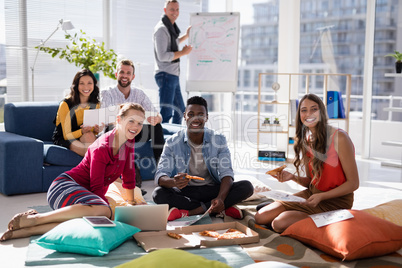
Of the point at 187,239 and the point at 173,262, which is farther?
the point at 187,239

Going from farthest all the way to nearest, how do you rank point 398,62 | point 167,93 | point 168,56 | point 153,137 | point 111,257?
1. point 398,62
2. point 167,93
3. point 168,56
4. point 153,137
5. point 111,257

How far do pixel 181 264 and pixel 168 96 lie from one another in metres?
3.84

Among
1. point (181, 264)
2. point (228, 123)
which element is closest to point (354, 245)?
point (181, 264)

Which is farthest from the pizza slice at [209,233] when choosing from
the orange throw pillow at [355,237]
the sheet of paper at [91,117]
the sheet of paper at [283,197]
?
the sheet of paper at [91,117]

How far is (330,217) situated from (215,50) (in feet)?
10.9

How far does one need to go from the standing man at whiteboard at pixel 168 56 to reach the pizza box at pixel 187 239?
256 centimetres

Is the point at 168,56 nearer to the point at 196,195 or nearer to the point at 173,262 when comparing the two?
the point at 196,195

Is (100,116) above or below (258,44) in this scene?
below

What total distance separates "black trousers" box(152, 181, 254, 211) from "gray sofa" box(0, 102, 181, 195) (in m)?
1.11

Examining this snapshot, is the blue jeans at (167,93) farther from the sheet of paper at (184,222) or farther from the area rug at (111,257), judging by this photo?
the area rug at (111,257)

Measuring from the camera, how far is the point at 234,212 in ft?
10.4

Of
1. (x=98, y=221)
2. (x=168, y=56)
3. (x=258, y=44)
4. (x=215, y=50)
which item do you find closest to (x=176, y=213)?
(x=98, y=221)

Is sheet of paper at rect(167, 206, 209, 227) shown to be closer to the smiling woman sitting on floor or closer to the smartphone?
the smiling woman sitting on floor

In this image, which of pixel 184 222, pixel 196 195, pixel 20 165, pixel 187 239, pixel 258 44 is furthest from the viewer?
pixel 258 44
